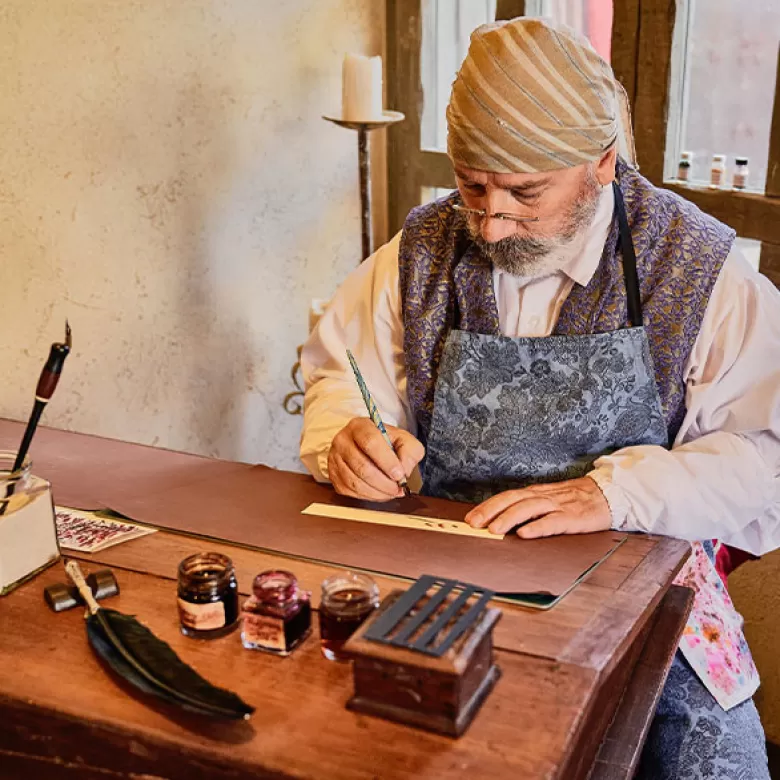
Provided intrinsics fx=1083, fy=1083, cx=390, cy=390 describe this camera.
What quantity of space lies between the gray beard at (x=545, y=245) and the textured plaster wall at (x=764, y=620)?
116 cm

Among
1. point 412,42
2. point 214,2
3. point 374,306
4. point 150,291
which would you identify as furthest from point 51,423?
point 412,42

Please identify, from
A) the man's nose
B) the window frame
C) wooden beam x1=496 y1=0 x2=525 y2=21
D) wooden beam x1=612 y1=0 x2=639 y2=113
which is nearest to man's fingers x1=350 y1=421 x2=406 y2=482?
the man's nose

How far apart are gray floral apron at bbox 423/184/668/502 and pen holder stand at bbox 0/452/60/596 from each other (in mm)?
714

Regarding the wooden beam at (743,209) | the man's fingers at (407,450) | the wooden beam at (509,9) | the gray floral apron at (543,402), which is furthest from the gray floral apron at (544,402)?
the wooden beam at (509,9)

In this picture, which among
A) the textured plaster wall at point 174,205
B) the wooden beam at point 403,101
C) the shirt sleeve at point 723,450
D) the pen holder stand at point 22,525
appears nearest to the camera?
the pen holder stand at point 22,525

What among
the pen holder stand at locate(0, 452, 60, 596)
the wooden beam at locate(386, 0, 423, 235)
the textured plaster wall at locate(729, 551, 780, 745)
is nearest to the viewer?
the pen holder stand at locate(0, 452, 60, 596)

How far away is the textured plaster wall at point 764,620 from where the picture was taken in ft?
8.71

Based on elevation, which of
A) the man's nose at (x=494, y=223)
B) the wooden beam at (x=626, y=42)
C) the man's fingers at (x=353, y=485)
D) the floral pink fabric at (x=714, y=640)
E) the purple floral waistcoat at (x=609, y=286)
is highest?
the wooden beam at (x=626, y=42)

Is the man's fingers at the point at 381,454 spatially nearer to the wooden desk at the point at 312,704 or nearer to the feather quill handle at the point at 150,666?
the wooden desk at the point at 312,704

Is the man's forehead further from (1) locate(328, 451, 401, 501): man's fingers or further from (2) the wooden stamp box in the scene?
(2) the wooden stamp box

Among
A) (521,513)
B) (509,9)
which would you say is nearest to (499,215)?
(521,513)

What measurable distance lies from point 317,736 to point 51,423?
151cm

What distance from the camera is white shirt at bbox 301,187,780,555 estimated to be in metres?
1.71

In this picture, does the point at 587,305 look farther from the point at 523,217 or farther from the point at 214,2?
the point at 214,2
